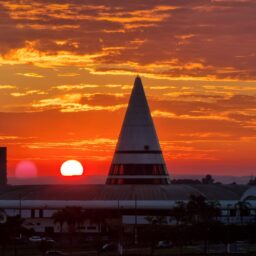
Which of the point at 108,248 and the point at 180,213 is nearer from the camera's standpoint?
the point at 108,248

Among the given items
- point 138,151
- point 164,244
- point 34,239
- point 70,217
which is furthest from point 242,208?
point 34,239

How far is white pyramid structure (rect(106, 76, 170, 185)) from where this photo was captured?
151750 millimetres

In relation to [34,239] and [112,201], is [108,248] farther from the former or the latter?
[112,201]

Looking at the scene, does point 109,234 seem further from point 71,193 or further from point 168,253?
point 168,253

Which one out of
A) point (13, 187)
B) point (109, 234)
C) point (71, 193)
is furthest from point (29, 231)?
point (13, 187)

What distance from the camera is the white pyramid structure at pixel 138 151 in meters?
152

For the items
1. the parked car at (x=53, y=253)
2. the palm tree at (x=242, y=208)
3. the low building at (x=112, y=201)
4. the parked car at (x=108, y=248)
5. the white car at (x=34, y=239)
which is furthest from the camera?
the palm tree at (x=242, y=208)

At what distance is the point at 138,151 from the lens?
502 feet

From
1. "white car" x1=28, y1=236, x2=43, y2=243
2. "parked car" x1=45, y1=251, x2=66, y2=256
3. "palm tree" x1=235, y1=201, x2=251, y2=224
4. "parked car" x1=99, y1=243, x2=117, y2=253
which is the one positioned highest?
"palm tree" x1=235, y1=201, x2=251, y2=224

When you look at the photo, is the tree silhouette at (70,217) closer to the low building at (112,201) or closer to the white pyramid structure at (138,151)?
the low building at (112,201)

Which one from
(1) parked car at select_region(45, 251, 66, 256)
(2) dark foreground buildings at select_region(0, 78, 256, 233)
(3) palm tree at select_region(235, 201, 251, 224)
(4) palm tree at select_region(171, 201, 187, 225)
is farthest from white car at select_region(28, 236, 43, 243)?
(3) palm tree at select_region(235, 201, 251, 224)

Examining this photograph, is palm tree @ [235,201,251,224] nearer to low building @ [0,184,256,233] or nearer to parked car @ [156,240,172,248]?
low building @ [0,184,256,233]

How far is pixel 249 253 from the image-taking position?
101 metres

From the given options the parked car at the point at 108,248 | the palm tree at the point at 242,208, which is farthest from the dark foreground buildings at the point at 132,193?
the parked car at the point at 108,248
